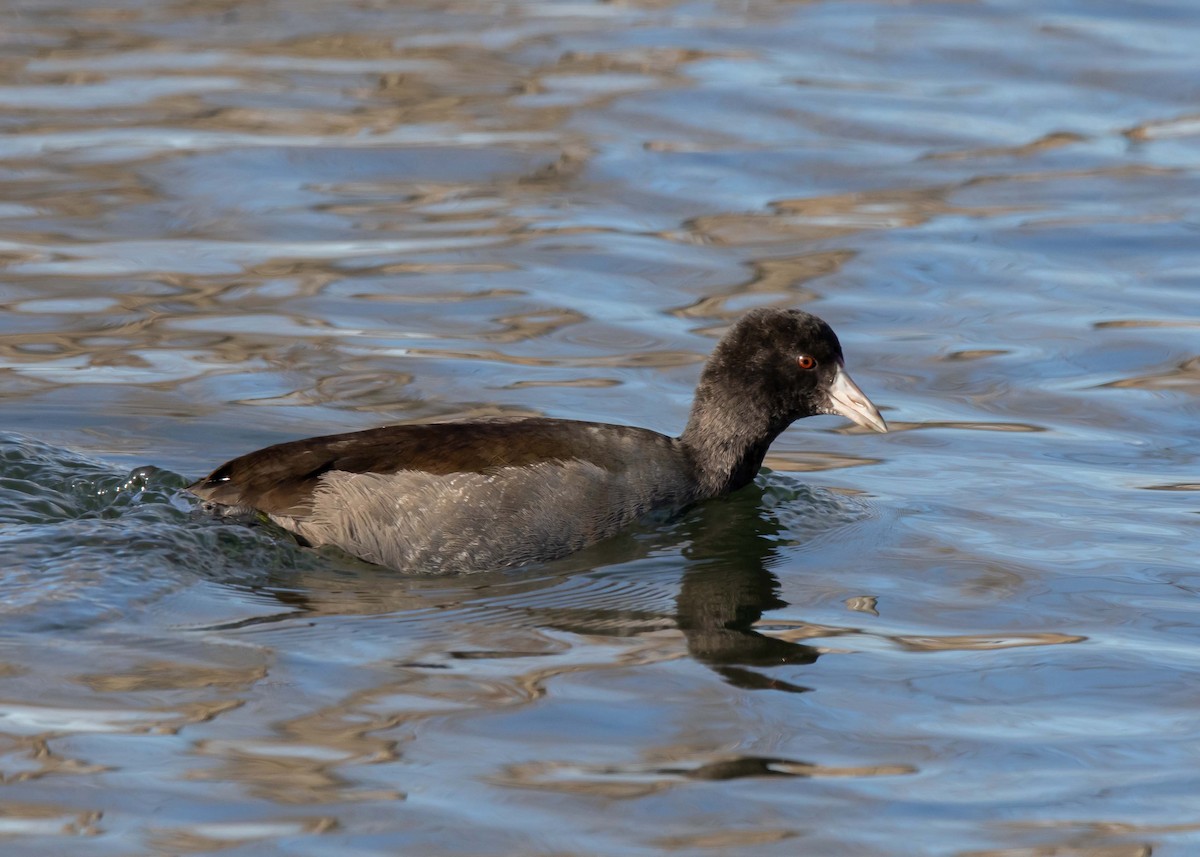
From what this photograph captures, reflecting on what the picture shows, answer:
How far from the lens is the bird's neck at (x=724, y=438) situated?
840cm

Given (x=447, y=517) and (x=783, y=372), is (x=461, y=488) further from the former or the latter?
(x=783, y=372)

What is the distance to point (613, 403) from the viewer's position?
10000 mm

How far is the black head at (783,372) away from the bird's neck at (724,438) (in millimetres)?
12

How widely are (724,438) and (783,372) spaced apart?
1.28 feet

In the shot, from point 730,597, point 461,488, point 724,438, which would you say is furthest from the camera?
point 724,438

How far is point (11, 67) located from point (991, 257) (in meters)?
8.19

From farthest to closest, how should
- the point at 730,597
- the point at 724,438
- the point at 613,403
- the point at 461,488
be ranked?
the point at 613,403 < the point at 724,438 < the point at 461,488 < the point at 730,597

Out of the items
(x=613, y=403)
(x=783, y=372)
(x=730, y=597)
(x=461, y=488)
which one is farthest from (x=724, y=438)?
(x=613, y=403)

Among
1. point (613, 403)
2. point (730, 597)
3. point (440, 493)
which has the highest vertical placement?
point (440, 493)

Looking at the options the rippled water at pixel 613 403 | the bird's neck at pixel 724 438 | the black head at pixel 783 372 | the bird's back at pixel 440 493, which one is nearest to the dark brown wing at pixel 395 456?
the bird's back at pixel 440 493

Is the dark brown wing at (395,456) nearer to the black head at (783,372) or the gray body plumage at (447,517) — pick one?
the gray body plumage at (447,517)

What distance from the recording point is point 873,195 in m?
13.5

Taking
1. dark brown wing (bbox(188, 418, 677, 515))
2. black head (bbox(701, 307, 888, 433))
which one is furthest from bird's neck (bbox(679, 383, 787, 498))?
dark brown wing (bbox(188, 418, 677, 515))

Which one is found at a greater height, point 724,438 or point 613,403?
point 724,438
